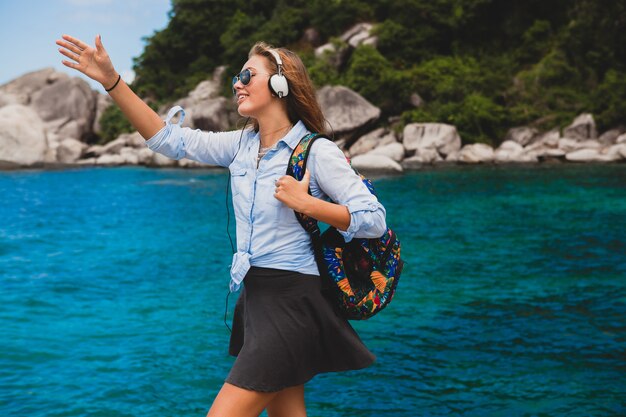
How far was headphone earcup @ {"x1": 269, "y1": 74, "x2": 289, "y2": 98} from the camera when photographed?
9.00ft

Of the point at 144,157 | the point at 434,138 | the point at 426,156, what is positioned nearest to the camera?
the point at 426,156

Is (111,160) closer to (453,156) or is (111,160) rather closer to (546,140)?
(453,156)

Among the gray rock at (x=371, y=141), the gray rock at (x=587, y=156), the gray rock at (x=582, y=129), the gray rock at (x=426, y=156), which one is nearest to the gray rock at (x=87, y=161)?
the gray rock at (x=371, y=141)

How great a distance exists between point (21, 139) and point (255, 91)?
3935 cm

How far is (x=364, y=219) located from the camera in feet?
8.30

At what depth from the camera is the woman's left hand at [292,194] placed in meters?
2.51

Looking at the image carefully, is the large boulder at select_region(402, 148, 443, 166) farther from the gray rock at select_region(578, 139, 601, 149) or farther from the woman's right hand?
the woman's right hand

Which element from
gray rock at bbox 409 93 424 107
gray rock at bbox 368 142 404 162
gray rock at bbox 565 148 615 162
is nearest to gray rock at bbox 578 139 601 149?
gray rock at bbox 565 148 615 162

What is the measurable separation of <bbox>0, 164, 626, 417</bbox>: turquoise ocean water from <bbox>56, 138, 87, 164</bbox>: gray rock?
87.5ft

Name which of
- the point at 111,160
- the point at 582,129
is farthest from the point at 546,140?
the point at 111,160

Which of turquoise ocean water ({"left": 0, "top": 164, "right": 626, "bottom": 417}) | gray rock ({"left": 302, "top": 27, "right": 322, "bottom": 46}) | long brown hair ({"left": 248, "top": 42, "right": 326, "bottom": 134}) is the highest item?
gray rock ({"left": 302, "top": 27, "right": 322, "bottom": 46})

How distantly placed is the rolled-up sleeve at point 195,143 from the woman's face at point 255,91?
0.22 metres

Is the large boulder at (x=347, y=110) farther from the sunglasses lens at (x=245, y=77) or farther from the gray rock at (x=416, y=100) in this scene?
the sunglasses lens at (x=245, y=77)

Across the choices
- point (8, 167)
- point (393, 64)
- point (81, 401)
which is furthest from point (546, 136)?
point (81, 401)
